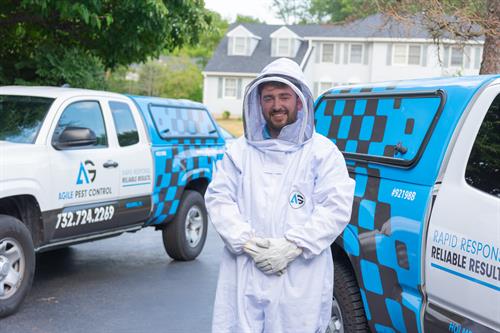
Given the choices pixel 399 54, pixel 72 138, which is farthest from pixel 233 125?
pixel 72 138

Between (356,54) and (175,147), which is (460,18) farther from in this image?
(356,54)

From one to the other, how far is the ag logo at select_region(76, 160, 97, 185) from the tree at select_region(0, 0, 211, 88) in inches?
123

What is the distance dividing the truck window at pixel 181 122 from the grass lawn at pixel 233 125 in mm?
26542

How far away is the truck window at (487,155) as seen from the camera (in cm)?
361

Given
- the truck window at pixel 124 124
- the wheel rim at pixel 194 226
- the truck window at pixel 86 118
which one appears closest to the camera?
the truck window at pixel 86 118

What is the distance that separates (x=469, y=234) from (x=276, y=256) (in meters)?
1.09

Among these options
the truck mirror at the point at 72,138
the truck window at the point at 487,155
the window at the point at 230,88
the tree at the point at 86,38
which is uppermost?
the tree at the point at 86,38

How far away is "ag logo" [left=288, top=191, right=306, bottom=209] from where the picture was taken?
315 centimetres

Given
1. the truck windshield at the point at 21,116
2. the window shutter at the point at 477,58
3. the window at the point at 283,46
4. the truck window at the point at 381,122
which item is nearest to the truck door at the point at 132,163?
the truck windshield at the point at 21,116

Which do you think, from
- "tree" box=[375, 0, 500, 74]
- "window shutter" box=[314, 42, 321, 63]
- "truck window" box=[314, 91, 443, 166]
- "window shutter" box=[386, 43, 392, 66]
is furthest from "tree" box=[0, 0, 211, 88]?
"window shutter" box=[314, 42, 321, 63]

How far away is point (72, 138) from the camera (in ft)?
21.2

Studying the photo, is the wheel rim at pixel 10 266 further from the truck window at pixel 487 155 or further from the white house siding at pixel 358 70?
the white house siding at pixel 358 70

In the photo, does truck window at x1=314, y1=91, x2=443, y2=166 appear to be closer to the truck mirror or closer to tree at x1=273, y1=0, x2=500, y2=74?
the truck mirror

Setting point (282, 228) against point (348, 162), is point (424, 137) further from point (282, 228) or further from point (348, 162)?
point (282, 228)
